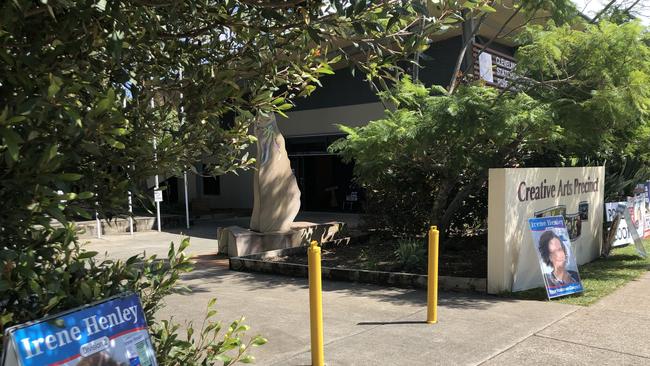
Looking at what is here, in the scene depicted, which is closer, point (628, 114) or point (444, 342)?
point (444, 342)

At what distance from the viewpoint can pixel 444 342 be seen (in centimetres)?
555

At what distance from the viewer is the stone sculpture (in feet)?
42.3

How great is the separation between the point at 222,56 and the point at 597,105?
6234 millimetres

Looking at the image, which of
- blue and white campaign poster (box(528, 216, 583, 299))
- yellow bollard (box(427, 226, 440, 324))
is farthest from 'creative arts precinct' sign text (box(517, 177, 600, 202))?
yellow bollard (box(427, 226, 440, 324))

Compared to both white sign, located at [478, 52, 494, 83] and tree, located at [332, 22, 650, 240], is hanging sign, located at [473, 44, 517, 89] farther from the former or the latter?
tree, located at [332, 22, 650, 240]

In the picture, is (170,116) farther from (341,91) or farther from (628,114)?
(341,91)

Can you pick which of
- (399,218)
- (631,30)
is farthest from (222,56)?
(399,218)

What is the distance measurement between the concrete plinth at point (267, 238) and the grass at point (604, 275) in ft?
19.4

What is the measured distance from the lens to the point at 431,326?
20.1 feet

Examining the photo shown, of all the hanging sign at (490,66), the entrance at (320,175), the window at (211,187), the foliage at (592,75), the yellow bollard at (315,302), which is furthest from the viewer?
the window at (211,187)

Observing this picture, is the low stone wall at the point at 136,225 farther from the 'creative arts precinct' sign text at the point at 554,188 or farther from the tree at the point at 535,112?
the 'creative arts precinct' sign text at the point at 554,188

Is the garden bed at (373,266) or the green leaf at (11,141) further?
the garden bed at (373,266)

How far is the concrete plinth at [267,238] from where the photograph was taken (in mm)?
12094

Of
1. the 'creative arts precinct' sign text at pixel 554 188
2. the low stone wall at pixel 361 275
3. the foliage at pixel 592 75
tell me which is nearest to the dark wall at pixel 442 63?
the 'creative arts precinct' sign text at pixel 554 188
